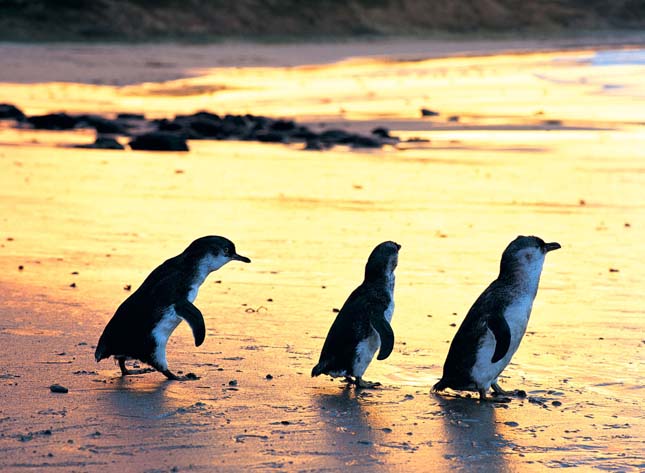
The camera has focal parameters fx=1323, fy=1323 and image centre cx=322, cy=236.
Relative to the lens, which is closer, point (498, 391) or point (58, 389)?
point (58, 389)

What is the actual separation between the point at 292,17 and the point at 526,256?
7251 centimetres

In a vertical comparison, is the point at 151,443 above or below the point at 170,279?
below

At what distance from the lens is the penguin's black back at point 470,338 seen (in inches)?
244

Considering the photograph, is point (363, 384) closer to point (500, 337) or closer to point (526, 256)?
point (500, 337)

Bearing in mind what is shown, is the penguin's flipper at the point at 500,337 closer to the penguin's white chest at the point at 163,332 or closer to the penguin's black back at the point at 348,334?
the penguin's black back at the point at 348,334

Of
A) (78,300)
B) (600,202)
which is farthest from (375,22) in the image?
(78,300)

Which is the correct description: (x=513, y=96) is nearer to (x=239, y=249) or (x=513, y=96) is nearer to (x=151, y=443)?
(x=239, y=249)

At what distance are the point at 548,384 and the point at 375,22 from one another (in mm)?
76407

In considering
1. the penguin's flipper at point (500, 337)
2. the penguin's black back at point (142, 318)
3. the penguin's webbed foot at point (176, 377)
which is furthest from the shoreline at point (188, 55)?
the penguin's flipper at point (500, 337)

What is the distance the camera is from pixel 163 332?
21.3 feet

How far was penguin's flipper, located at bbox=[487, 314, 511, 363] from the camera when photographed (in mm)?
6168

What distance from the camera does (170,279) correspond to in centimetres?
663

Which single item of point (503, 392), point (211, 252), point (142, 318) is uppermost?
point (211, 252)

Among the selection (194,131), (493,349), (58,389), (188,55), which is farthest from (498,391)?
(188,55)
